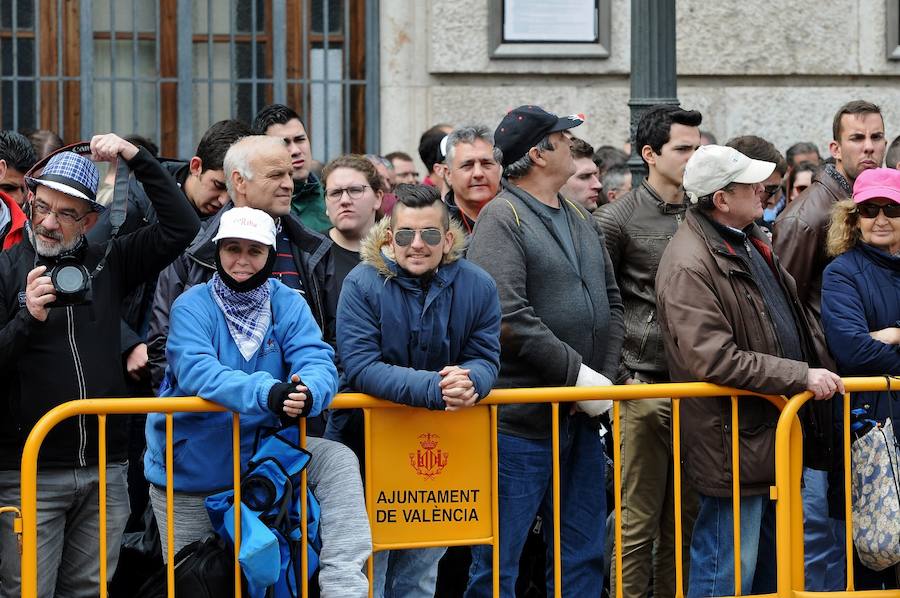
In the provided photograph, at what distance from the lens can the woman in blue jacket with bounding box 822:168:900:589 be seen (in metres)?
5.66

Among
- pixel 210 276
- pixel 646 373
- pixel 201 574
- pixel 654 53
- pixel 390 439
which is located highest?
pixel 654 53

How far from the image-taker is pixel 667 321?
215 inches

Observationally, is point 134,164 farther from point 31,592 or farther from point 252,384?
point 31,592

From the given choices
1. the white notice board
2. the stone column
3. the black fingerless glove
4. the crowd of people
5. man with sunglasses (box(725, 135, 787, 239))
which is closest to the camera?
the black fingerless glove

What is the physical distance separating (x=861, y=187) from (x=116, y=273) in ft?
9.67

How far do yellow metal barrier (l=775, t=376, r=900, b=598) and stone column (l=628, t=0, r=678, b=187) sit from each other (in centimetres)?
226

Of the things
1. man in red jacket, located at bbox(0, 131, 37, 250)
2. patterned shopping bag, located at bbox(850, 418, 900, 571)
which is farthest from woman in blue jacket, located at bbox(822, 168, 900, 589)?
man in red jacket, located at bbox(0, 131, 37, 250)

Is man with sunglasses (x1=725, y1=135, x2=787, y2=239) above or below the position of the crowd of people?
above

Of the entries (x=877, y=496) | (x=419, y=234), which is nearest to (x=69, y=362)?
(x=419, y=234)

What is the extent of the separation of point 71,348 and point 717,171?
2.43 m

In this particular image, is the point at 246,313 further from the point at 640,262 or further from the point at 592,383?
the point at 640,262

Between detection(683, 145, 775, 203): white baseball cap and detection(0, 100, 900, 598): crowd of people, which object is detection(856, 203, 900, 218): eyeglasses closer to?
detection(0, 100, 900, 598): crowd of people

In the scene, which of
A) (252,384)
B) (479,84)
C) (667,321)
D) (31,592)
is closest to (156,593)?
(31,592)

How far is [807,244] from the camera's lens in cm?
632
